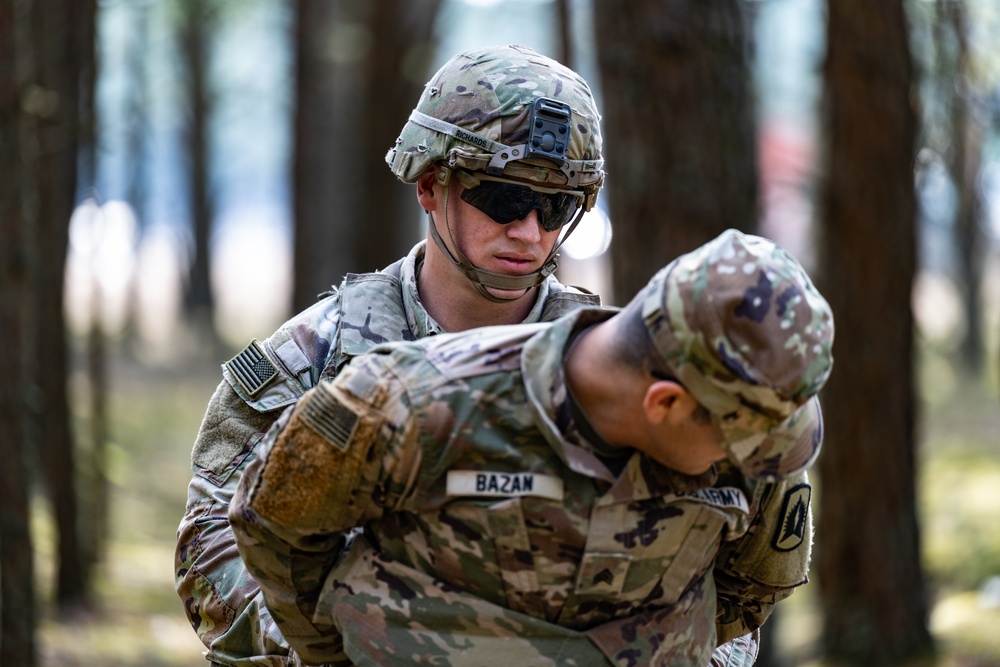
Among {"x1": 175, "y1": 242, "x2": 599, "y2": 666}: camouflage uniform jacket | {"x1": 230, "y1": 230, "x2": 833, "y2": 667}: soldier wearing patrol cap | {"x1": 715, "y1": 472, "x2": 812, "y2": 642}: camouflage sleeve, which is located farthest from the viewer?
{"x1": 175, "y1": 242, "x2": 599, "y2": 666}: camouflage uniform jacket

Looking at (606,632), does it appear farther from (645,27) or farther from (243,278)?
(243,278)

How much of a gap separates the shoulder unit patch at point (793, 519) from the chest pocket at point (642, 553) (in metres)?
0.12

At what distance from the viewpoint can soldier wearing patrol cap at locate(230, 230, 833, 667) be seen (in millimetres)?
2102

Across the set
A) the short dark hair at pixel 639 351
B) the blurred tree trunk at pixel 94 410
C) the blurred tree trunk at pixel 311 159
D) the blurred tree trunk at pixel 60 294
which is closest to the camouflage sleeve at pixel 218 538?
the short dark hair at pixel 639 351

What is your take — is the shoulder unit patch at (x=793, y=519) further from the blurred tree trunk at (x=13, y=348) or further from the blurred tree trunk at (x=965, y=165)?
the blurred tree trunk at (x=965, y=165)

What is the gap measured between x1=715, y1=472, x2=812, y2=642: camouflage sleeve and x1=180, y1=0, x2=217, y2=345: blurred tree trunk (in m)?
20.5

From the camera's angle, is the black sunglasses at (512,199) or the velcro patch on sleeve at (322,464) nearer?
the velcro patch on sleeve at (322,464)

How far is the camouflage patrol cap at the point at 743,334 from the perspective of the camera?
6.44 ft

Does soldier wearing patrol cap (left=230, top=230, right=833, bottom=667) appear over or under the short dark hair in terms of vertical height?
under

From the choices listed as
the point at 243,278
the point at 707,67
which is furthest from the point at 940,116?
the point at 243,278

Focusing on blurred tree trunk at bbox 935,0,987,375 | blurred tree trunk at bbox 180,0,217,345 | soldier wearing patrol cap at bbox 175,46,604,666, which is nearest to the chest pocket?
soldier wearing patrol cap at bbox 175,46,604,666

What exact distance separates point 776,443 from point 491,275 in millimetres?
930

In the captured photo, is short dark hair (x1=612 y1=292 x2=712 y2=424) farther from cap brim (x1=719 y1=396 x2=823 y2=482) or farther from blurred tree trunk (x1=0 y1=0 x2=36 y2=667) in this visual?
blurred tree trunk (x1=0 y1=0 x2=36 y2=667)

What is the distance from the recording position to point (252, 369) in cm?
270
